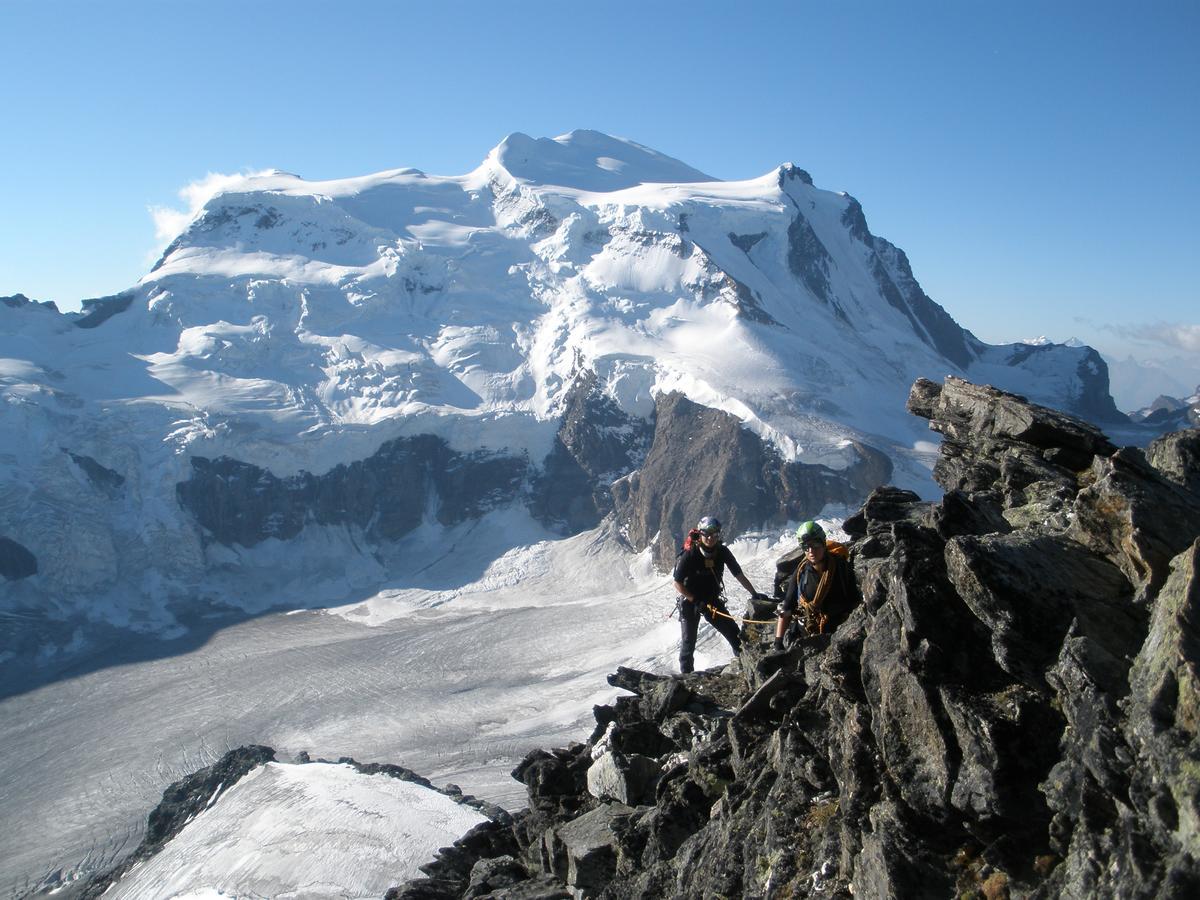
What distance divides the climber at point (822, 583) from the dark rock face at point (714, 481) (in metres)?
103

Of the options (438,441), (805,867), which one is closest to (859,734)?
(805,867)

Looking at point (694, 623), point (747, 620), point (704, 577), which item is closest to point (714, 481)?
point (694, 623)

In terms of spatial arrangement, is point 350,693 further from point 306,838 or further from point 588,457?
point 588,457

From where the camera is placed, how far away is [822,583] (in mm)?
14812

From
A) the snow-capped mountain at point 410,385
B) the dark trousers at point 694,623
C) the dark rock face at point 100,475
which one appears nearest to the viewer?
the dark trousers at point 694,623

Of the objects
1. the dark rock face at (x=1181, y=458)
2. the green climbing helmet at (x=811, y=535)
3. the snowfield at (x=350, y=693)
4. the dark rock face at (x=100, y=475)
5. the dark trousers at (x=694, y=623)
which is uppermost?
the dark rock face at (x=100, y=475)

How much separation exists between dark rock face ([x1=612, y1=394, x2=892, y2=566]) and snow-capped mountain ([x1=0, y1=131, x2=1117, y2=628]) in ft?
1.44

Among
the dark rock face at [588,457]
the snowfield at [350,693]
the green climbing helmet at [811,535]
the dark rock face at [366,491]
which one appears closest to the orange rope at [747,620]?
the green climbing helmet at [811,535]

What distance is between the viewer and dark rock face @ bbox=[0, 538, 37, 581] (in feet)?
398

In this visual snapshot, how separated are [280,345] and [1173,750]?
537 feet

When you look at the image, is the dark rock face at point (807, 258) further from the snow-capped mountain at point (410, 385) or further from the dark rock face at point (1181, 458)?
the dark rock face at point (1181, 458)

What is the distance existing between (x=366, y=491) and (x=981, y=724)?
14427 cm

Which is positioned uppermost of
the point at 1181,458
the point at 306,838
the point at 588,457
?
the point at 588,457

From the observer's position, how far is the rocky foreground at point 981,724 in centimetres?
841
